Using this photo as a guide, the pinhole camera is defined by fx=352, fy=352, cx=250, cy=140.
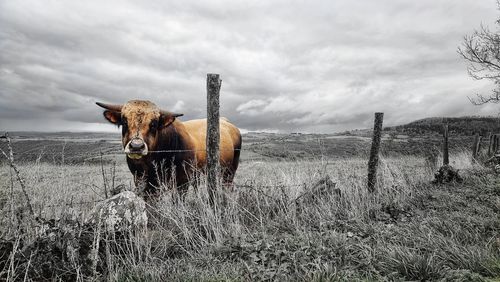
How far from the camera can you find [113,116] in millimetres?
6715

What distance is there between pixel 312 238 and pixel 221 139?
526cm

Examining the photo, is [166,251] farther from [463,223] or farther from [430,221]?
[463,223]

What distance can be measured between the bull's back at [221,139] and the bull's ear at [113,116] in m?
1.74

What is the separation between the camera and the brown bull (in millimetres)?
6191

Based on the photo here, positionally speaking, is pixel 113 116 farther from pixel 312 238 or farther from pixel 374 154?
pixel 374 154

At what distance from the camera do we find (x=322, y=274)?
3.41 metres

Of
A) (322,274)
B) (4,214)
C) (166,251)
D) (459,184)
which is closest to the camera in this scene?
(322,274)

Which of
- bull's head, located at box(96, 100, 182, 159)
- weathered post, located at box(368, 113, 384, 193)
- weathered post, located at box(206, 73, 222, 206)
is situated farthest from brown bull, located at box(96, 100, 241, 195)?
weathered post, located at box(368, 113, 384, 193)

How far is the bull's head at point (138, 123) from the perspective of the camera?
19.8ft

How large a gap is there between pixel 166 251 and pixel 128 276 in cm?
81

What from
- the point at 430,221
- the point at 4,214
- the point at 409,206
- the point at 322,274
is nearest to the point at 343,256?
the point at 322,274

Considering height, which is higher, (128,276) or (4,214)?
(4,214)

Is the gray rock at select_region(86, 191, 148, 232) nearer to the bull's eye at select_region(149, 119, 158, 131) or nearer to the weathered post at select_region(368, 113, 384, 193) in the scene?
the bull's eye at select_region(149, 119, 158, 131)

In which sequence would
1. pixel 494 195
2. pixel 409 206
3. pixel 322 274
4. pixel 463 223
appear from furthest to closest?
pixel 494 195
pixel 409 206
pixel 463 223
pixel 322 274
